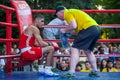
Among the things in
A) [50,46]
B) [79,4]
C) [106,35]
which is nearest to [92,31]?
[50,46]

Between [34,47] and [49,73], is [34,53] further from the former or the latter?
[49,73]

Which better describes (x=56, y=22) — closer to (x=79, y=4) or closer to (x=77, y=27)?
(x=77, y=27)

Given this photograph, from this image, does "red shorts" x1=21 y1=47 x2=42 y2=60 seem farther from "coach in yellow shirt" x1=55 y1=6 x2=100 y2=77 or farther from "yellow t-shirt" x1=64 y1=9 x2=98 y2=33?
"yellow t-shirt" x1=64 y1=9 x2=98 y2=33

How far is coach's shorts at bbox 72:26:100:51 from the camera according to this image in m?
6.50

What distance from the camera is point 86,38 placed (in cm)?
653

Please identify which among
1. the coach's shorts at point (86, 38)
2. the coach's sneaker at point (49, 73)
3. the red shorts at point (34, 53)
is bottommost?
the coach's sneaker at point (49, 73)

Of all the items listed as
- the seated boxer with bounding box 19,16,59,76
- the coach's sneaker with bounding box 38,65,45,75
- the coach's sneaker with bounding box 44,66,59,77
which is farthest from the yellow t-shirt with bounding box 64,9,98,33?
the coach's sneaker with bounding box 38,65,45,75

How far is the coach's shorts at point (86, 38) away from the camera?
21.3ft

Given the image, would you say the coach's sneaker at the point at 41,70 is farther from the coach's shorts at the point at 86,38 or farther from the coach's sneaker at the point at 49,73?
the coach's shorts at the point at 86,38

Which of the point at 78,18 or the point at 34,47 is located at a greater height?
the point at 78,18

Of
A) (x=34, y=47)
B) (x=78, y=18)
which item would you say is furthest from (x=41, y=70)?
(x=78, y=18)

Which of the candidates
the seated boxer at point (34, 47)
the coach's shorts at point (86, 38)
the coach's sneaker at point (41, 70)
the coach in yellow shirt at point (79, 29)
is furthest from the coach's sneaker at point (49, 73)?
the coach's shorts at point (86, 38)

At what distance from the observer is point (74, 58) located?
21.2ft

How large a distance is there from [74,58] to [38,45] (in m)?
1.30
